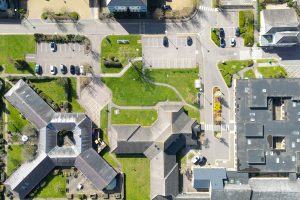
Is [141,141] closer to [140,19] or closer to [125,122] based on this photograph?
[125,122]

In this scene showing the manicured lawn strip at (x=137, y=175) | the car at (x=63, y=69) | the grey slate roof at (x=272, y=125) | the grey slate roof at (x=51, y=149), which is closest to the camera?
the grey slate roof at (x=272, y=125)

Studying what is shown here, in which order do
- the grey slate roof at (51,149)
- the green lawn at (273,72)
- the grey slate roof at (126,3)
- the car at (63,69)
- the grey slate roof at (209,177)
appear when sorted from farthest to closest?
the car at (63,69), the green lawn at (273,72), the grey slate roof at (51,149), the grey slate roof at (209,177), the grey slate roof at (126,3)

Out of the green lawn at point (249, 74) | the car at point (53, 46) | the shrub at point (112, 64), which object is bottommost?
the green lawn at point (249, 74)

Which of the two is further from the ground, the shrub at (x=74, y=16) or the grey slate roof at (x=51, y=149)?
the shrub at (x=74, y=16)

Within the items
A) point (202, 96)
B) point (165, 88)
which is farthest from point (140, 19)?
point (202, 96)

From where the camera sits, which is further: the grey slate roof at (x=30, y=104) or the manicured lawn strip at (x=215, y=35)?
the manicured lawn strip at (x=215, y=35)

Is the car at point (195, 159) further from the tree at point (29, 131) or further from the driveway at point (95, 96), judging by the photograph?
the tree at point (29, 131)

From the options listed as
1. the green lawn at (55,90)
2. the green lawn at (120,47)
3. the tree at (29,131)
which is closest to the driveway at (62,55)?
the green lawn at (55,90)

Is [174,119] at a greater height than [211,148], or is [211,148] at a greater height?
[174,119]
